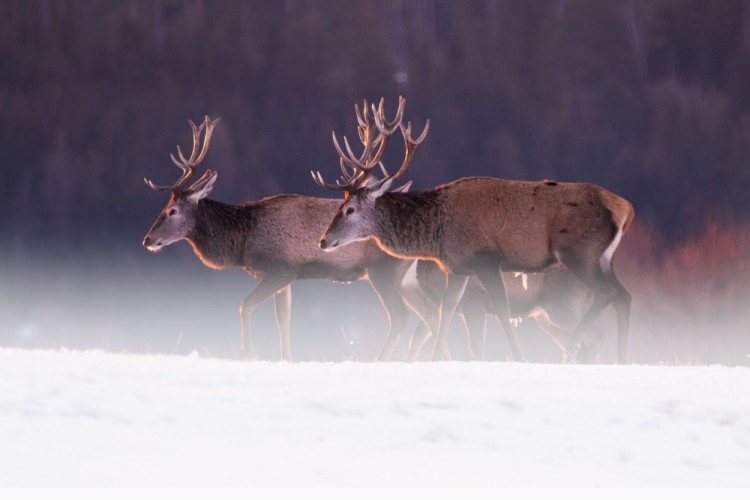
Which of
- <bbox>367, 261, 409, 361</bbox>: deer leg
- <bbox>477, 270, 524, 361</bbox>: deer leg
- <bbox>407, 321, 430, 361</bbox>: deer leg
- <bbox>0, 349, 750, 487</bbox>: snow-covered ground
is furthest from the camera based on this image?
<bbox>407, 321, 430, 361</bbox>: deer leg

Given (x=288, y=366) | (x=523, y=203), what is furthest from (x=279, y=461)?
(x=523, y=203)

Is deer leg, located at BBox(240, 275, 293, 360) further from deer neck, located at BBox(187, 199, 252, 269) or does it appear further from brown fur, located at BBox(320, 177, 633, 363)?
brown fur, located at BBox(320, 177, 633, 363)

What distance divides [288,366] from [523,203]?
16.1 ft

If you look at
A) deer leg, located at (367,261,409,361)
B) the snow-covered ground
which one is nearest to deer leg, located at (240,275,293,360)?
deer leg, located at (367,261,409,361)

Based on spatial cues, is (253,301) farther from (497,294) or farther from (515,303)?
(515,303)

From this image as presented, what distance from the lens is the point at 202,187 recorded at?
15.1 meters

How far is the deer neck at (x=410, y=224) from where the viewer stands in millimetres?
12969

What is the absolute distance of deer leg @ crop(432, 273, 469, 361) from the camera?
40.8 feet

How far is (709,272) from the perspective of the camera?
3166cm

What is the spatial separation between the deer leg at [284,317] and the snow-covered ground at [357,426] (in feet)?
20.8

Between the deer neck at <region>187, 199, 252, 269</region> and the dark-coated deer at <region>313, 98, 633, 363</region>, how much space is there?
7.72 ft

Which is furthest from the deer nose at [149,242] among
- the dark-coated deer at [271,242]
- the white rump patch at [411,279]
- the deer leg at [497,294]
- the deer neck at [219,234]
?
the deer leg at [497,294]

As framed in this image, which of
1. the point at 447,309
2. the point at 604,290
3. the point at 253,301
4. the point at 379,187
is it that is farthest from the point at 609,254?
the point at 253,301

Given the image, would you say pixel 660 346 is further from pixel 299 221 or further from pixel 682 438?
pixel 682 438
